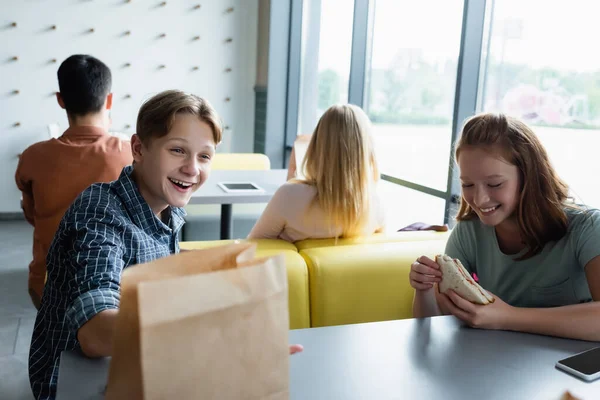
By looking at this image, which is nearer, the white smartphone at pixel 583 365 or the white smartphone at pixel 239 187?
the white smartphone at pixel 583 365

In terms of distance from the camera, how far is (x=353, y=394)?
0.92 meters

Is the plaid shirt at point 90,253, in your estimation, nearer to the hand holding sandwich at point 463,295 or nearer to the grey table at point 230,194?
the hand holding sandwich at point 463,295

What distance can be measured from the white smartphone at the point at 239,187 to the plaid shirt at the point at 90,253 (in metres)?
1.64

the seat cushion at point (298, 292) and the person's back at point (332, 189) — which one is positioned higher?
the person's back at point (332, 189)

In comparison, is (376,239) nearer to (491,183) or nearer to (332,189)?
(332,189)

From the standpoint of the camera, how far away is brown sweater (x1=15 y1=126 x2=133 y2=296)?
2252mm

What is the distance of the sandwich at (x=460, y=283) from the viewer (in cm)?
124

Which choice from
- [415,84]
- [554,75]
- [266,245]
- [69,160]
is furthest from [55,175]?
[415,84]

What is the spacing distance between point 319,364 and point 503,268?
0.69m

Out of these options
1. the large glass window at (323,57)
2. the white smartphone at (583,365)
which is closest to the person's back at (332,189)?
the white smartphone at (583,365)

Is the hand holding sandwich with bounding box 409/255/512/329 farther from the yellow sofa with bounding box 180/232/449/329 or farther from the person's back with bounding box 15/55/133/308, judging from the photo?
the person's back with bounding box 15/55/133/308

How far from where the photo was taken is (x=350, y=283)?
1956 millimetres

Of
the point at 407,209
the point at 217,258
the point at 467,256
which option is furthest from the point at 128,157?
the point at 407,209

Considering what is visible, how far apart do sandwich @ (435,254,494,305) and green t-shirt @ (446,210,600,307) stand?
0.83 feet
